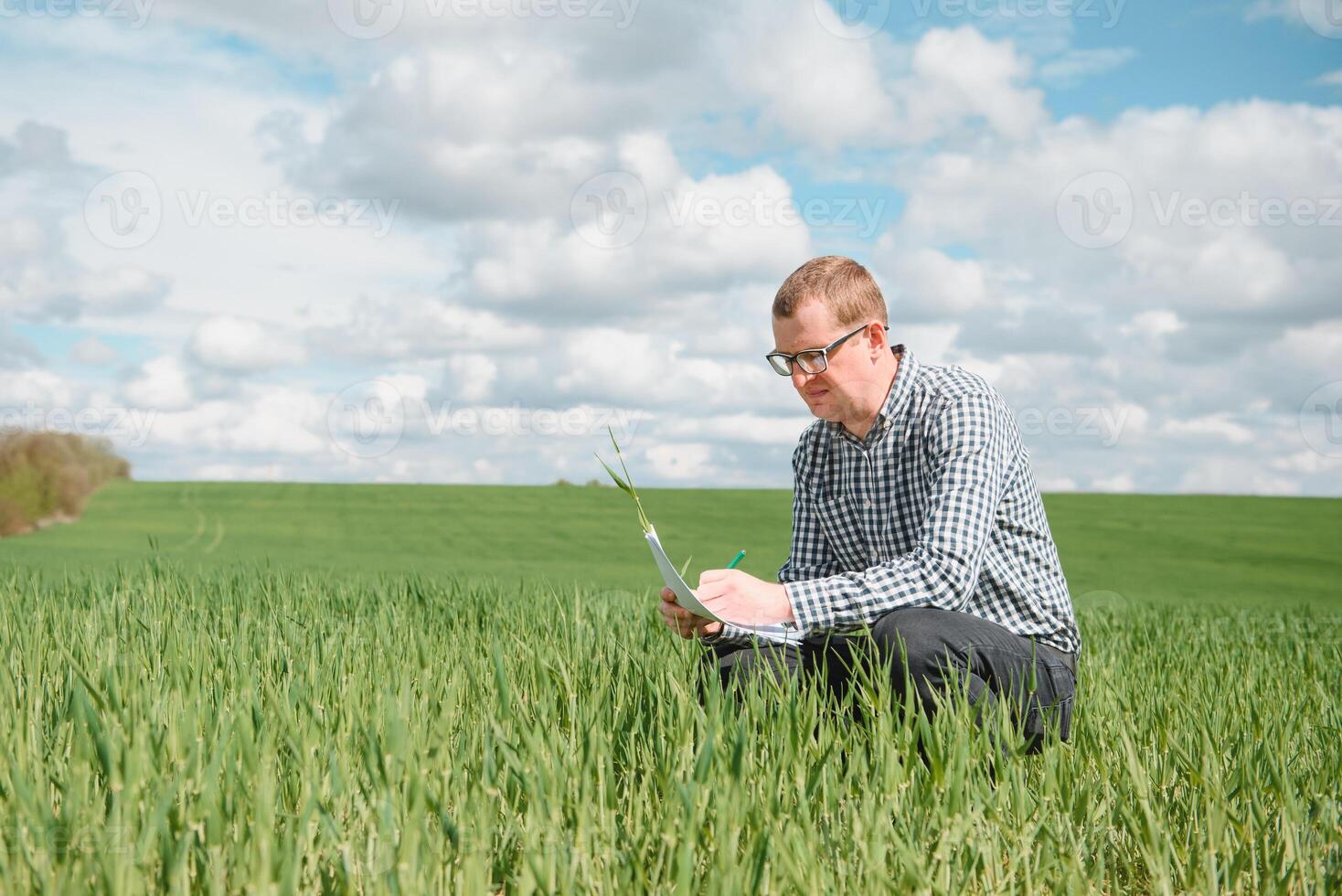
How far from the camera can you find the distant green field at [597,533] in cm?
1658

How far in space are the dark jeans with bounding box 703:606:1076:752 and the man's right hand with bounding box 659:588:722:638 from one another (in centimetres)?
18

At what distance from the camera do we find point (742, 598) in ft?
9.16

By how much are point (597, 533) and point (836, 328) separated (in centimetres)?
2010

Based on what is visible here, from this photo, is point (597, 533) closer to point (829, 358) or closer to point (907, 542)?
point (907, 542)

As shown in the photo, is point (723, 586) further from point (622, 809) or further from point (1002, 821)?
point (1002, 821)

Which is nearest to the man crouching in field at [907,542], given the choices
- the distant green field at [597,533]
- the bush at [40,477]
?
the distant green field at [597,533]

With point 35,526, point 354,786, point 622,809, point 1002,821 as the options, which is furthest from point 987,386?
point 35,526

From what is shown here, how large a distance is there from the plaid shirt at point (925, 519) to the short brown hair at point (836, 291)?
1.04ft

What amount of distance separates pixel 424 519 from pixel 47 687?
22.1 m

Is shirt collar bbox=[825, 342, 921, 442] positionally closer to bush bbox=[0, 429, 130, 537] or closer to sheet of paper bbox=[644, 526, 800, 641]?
sheet of paper bbox=[644, 526, 800, 641]

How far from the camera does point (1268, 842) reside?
95.5 inches

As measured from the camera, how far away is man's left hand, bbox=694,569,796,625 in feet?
9.00

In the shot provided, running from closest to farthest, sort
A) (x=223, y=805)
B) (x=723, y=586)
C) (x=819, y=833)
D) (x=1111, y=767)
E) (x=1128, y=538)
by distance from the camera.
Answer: (x=223, y=805) → (x=819, y=833) → (x=723, y=586) → (x=1111, y=767) → (x=1128, y=538)

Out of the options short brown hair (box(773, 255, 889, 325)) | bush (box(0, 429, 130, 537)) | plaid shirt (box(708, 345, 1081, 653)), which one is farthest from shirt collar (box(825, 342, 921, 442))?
bush (box(0, 429, 130, 537))
